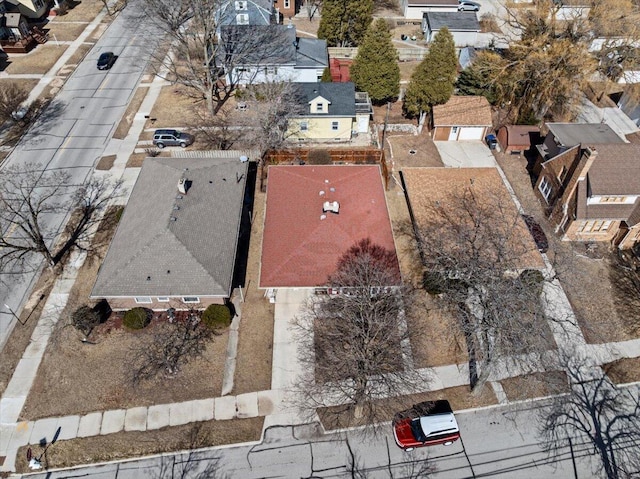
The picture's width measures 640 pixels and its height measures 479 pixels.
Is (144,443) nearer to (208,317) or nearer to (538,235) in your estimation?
(208,317)

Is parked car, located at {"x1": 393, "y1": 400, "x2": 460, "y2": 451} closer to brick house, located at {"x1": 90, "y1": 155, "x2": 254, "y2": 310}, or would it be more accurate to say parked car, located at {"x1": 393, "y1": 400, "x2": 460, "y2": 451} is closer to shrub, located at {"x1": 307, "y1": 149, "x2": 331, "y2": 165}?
brick house, located at {"x1": 90, "y1": 155, "x2": 254, "y2": 310}

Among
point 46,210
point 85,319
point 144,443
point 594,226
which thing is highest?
point 594,226

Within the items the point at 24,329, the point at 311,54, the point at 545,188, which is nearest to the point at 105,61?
the point at 311,54

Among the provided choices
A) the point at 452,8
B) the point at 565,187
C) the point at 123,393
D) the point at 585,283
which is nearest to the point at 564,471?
the point at 585,283

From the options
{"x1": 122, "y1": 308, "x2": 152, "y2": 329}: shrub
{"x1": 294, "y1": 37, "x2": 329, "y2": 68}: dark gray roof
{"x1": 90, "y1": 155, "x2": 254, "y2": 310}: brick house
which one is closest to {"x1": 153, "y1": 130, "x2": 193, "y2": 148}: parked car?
{"x1": 90, "y1": 155, "x2": 254, "y2": 310}: brick house

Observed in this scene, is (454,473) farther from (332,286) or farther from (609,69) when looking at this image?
(609,69)

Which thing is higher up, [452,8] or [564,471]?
[452,8]
